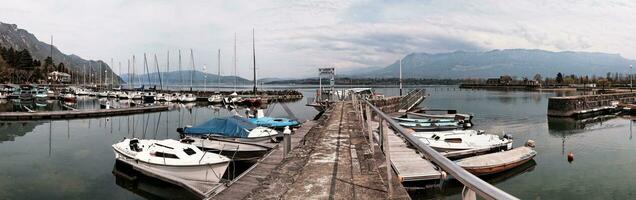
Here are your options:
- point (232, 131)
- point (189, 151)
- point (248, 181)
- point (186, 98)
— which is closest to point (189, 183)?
point (189, 151)

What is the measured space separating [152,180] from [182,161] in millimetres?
2699

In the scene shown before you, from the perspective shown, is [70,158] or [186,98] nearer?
[70,158]

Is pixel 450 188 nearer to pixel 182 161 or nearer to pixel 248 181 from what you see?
pixel 182 161

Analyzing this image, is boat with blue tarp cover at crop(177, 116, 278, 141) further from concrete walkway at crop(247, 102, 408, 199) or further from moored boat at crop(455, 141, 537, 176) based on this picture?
concrete walkway at crop(247, 102, 408, 199)

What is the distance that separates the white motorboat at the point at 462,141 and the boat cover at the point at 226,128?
9.03 meters

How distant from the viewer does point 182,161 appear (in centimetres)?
1562

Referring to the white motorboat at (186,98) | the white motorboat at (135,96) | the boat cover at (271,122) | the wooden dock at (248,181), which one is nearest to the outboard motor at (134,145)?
the boat cover at (271,122)

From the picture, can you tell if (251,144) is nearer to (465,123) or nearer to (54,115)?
(465,123)

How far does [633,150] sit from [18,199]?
3293 cm

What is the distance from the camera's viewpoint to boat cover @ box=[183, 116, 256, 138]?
21938mm

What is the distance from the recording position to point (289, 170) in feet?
24.3

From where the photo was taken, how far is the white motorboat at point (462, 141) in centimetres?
1977

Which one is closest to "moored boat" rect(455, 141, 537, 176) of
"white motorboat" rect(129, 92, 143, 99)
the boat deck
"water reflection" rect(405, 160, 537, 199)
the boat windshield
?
"water reflection" rect(405, 160, 537, 199)

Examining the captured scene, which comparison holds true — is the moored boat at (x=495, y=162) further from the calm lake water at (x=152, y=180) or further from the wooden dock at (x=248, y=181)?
the wooden dock at (x=248, y=181)
